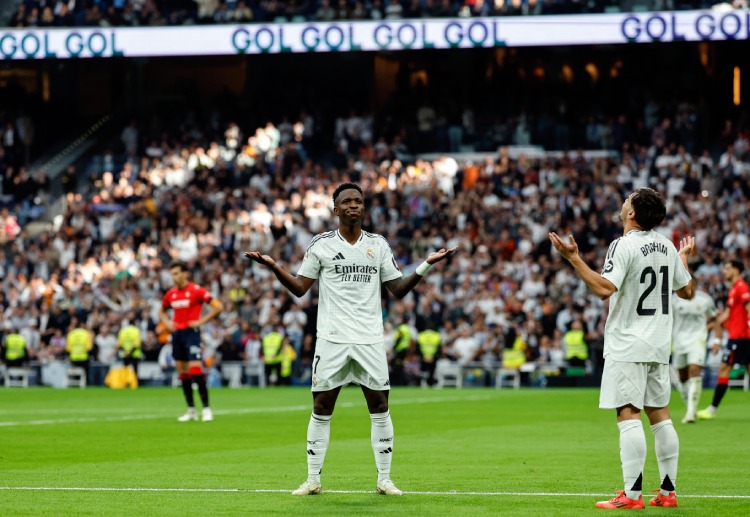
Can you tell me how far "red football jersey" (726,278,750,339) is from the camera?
19625 mm

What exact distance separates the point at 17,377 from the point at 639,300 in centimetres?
2705

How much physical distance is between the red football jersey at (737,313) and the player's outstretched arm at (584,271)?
1077 cm

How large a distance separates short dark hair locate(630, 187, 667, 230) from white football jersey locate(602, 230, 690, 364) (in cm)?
12

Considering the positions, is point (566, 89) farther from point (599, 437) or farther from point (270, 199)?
point (599, 437)

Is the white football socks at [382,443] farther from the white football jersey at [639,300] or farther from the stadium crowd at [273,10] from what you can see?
the stadium crowd at [273,10]

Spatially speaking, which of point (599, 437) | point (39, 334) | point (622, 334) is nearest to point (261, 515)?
point (622, 334)

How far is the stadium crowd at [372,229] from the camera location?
108 ft

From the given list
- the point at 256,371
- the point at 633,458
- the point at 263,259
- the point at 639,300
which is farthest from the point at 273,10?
the point at 633,458

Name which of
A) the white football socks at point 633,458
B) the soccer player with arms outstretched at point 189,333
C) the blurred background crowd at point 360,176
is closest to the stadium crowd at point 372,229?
the blurred background crowd at point 360,176

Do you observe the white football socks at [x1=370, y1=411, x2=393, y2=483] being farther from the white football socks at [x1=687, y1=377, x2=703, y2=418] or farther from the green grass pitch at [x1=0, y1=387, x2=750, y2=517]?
the white football socks at [x1=687, y1=377, x2=703, y2=418]

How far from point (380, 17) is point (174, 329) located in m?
21.1

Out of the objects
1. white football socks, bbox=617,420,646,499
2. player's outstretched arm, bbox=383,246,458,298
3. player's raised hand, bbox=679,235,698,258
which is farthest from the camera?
player's raised hand, bbox=679,235,698,258

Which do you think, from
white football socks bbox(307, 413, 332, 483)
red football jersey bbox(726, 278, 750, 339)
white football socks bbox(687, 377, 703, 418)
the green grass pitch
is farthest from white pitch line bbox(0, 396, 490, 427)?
white football socks bbox(307, 413, 332, 483)

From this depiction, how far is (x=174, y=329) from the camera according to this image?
20.2 meters
